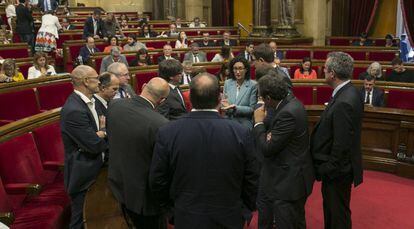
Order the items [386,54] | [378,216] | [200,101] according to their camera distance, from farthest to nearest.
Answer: [386,54] < [378,216] < [200,101]

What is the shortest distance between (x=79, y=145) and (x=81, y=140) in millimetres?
43

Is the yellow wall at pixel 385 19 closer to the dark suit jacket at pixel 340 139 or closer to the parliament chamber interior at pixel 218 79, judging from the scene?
the parliament chamber interior at pixel 218 79

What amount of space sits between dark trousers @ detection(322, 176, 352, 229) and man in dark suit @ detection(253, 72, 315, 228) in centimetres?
25

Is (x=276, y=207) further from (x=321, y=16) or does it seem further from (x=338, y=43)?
(x=338, y=43)

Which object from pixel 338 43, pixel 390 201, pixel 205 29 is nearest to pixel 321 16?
pixel 338 43

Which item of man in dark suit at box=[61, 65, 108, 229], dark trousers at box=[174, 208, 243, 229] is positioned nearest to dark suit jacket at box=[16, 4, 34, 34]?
man in dark suit at box=[61, 65, 108, 229]

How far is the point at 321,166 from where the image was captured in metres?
2.97

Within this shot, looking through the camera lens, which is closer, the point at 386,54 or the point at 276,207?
the point at 276,207

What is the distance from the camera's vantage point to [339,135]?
2879mm

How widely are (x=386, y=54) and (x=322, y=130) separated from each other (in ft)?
23.6

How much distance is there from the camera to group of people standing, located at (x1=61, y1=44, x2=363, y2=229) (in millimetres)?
2166

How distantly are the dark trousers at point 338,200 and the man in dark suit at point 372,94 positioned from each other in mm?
2613

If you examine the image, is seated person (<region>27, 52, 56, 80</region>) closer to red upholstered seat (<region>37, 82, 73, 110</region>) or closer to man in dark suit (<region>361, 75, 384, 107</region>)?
red upholstered seat (<region>37, 82, 73, 110</region>)

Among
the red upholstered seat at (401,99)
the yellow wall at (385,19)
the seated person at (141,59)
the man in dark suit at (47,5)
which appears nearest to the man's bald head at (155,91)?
the red upholstered seat at (401,99)
